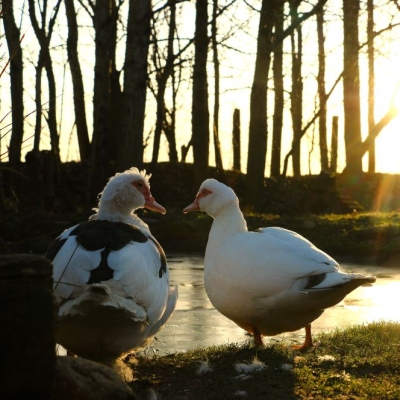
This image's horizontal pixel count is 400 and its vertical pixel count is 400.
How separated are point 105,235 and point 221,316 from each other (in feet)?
9.87

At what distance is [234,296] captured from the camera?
5930 mm

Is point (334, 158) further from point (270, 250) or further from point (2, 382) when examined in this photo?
point (2, 382)

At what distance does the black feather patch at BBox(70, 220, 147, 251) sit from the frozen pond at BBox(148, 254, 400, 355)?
121cm

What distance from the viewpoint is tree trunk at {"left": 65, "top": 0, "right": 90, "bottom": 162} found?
20.5m

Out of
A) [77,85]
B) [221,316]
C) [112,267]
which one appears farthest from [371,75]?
[112,267]

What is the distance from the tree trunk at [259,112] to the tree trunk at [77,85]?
5.05 m

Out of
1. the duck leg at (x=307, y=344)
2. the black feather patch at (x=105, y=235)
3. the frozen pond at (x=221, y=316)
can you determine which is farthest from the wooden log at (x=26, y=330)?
the duck leg at (x=307, y=344)

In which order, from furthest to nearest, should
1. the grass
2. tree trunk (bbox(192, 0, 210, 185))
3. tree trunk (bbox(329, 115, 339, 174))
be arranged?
1. tree trunk (bbox(329, 115, 339, 174))
2. tree trunk (bbox(192, 0, 210, 185))
3. the grass

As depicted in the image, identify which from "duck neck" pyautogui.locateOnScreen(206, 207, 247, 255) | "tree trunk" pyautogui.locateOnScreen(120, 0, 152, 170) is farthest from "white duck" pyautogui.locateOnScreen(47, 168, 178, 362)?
"tree trunk" pyautogui.locateOnScreen(120, 0, 152, 170)

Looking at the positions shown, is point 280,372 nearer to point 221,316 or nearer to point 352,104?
point 221,316

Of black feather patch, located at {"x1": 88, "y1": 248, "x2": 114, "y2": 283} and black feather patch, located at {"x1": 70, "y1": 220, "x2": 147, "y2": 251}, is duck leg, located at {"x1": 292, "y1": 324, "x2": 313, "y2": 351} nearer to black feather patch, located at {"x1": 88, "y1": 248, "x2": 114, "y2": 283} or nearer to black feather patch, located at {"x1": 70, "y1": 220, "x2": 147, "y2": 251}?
black feather patch, located at {"x1": 70, "y1": 220, "x2": 147, "y2": 251}

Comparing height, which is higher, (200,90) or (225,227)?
(200,90)

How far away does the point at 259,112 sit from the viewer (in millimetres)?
17938

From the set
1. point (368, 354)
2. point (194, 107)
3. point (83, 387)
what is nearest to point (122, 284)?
point (83, 387)
